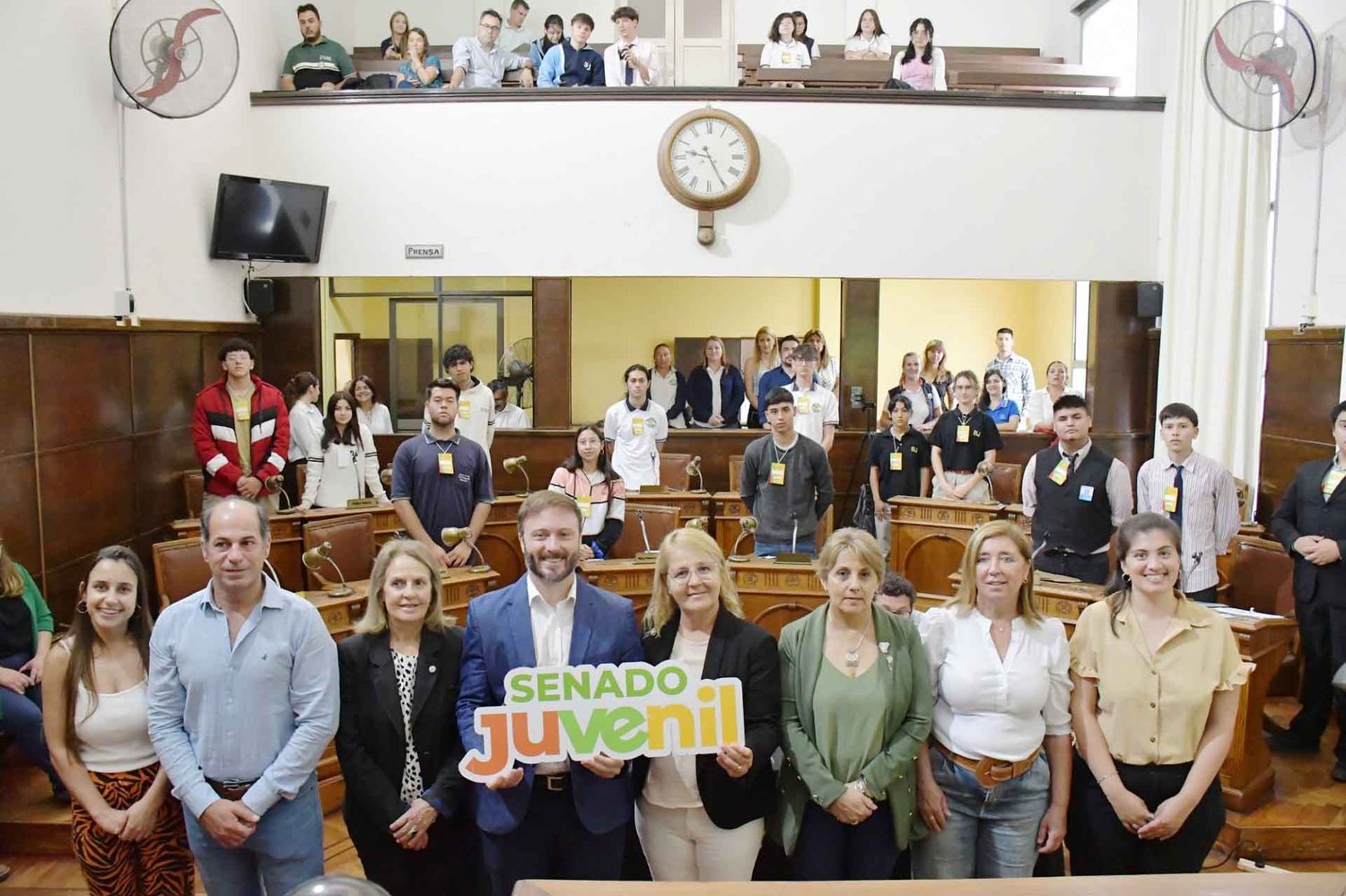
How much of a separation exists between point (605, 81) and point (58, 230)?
455 centimetres

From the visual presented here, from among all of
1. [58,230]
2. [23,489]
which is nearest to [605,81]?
[58,230]

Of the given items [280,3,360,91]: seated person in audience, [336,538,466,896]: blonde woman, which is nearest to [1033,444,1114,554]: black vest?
[336,538,466,896]: blonde woman

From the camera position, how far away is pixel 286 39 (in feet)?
29.4

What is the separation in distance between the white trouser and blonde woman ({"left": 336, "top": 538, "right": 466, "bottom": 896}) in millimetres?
520

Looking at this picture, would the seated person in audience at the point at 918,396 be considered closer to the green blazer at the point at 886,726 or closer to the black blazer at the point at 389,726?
the green blazer at the point at 886,726

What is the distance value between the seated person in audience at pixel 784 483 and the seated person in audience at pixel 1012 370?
4.83m

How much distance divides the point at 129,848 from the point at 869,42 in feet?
29.3

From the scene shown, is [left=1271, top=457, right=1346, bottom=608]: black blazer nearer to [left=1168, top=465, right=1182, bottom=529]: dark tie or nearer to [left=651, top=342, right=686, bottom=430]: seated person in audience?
[left=1168, top=465, right=1182, bottom=529]: dark tie

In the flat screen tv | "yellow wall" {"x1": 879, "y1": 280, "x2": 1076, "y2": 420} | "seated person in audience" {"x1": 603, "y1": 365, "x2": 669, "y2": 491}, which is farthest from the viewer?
"yellow wall" {"x1": 879, "y1": 280, "x2": 1076, "y2": 420}

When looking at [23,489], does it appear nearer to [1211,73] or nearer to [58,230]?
[58,230]

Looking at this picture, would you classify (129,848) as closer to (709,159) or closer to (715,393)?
(709,159)

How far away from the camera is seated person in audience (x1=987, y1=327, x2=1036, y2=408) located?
956 cm

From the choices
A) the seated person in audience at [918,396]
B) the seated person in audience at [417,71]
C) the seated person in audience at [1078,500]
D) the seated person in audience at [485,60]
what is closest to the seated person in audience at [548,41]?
the seated person in audience at [485,60]

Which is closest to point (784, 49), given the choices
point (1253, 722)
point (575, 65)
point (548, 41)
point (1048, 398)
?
point (575, 65)
